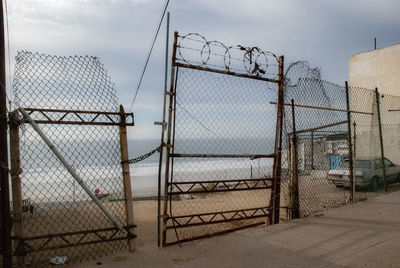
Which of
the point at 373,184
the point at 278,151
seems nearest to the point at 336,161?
the point at 373,184

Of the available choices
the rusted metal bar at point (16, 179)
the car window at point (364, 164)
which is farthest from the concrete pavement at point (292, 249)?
the car window at point (364, 164)

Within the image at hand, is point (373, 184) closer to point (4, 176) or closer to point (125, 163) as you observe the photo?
point (125, 163)

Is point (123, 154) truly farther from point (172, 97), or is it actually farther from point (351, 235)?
point (351, 235)

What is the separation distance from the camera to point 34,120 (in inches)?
144

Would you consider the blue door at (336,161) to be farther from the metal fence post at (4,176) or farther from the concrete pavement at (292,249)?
the metal fence post at (4,176)

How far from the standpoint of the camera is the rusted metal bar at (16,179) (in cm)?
353

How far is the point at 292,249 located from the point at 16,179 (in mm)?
A: 3972

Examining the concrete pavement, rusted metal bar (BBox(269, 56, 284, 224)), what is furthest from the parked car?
rusted metal bar (BBox(269, 56, 284, 224))

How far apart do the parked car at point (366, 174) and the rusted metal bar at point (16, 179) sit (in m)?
10.8

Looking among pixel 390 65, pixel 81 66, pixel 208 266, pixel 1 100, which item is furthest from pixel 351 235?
pixel 390 65

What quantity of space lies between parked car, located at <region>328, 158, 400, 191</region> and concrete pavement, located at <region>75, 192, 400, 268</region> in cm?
611

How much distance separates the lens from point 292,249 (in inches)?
169

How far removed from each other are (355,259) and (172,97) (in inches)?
138

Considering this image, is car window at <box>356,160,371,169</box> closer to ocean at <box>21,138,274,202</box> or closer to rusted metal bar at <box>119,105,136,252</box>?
ocean at <box>21,138,274,202</box>
